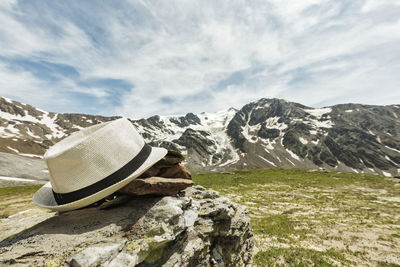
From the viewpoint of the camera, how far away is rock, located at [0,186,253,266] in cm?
394

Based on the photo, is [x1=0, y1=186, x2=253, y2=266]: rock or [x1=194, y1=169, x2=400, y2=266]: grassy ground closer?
[x1=0, y1=186, x2=253, y2=266]: rock

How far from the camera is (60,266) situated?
3674 millimetres

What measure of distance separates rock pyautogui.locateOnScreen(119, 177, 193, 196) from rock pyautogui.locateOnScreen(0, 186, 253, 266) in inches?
16.9

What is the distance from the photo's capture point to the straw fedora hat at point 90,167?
4.38 metres

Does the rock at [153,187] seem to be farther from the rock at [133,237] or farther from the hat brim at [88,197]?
the hat brim at [88,197]

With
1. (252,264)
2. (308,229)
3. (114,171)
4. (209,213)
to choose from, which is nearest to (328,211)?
(308,229)

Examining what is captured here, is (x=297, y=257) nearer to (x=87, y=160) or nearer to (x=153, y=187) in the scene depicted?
(x=153, y=187)

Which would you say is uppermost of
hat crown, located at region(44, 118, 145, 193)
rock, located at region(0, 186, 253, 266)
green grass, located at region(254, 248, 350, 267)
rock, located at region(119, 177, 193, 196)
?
hat crown, located at region(44, 118, 145, 193)

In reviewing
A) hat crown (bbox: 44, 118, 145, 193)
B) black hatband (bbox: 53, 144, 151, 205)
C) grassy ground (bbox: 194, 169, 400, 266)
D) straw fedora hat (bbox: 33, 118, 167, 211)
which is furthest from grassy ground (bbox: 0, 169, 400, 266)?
hat crown (bbox: 44, 118, 145, 193)

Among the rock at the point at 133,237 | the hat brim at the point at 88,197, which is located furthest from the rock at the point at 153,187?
the hat brim at the point at 88,197

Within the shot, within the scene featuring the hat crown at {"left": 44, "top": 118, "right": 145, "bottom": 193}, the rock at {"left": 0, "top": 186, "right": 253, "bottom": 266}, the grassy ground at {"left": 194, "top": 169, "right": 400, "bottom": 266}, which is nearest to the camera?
the rock at {"left": 0, "top": 186, "right": 253, "bottom": 266}

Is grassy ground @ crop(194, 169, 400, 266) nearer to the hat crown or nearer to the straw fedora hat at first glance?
the straw fedora hat

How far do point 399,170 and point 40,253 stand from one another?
11616 inches

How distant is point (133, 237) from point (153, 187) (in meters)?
1.72
